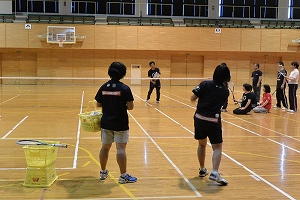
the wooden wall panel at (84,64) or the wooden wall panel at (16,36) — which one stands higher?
the wooden wall panel at (16,36)

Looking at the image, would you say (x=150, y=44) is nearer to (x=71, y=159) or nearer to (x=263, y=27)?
(x=263, y=27)

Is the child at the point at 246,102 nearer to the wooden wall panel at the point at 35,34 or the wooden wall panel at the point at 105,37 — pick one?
the wooden wall panel at the point at 105,37

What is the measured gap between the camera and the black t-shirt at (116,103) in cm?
522

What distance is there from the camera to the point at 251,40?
3056 cm

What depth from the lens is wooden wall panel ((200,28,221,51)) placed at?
30.0 meters

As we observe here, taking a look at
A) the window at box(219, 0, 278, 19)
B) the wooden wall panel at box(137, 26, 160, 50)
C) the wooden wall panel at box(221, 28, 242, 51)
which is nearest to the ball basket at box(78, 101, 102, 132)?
the wooden wall panel at box(137, 26, 160, 50)

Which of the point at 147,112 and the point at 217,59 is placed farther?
the point at 217,59

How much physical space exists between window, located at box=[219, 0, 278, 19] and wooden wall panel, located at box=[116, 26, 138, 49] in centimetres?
839

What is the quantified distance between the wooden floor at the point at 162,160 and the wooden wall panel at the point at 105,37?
1744 cm

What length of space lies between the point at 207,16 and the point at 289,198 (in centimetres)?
2906

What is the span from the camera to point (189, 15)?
32.5 m

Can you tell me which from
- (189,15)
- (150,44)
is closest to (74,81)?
(150,44)

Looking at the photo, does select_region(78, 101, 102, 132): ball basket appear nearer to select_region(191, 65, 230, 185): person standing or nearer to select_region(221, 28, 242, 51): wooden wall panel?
select_region(191, 65, 230, 185): person standing

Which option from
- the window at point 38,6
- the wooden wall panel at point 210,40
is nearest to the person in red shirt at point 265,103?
the wooden wall panel at point 210,40
